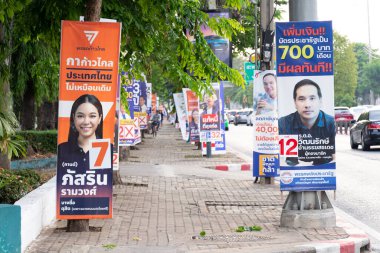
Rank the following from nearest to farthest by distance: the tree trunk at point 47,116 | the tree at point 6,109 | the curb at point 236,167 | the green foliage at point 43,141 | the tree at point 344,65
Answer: the tree at point 6,109 < the curb at point 236,167 < the green foliage at point 43,141 < the tree trunk at point 47,116 < the tree at point 344,65

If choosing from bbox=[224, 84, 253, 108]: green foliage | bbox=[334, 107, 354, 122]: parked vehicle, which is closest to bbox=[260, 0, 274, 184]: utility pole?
bbox=[334, 107, 354, 122]: parked vehicle

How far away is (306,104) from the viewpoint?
1024cm

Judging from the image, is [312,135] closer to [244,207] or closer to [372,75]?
[244,207]

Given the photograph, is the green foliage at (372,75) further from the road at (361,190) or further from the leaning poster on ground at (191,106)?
the road at (361,190)

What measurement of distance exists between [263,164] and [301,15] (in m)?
6.25

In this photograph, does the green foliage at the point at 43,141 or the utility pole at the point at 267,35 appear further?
the green foliage at the point at 43,141

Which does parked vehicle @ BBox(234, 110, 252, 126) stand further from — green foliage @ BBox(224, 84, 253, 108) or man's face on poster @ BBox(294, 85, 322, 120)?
man's face on poster @ BBox(294, 85, 322, 120)

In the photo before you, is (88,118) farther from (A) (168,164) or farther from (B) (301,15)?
(A) (168,164)

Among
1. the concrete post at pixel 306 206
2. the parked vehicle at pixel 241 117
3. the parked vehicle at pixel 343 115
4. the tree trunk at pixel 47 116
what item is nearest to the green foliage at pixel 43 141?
the tree trunk at pixel 47 116

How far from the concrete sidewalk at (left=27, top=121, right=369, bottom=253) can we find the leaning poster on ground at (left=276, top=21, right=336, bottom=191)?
761mm

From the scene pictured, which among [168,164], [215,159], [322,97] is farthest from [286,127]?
[215,159]

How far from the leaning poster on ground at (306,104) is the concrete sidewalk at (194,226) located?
2.50 feet

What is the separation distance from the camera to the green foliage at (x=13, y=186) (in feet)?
35.6

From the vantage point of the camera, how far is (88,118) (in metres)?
9.45
